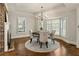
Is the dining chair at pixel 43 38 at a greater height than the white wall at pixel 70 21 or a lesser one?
lesser

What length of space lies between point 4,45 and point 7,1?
900 mm

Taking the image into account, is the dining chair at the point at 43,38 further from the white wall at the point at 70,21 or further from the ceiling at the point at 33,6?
the ceiling at the point at 33,6

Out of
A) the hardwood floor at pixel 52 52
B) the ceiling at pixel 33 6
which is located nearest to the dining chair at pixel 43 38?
the hardwood floor at pixel 52 52

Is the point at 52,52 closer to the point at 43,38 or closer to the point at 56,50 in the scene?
the point at 56,50

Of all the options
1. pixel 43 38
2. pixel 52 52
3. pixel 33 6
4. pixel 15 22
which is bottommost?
pixel 52 52

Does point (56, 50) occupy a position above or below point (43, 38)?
below

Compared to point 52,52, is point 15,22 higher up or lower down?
higher up

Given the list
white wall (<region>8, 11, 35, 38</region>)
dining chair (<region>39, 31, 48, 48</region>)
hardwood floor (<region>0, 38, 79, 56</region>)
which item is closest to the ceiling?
white wall (<region>8, 11, 35, 38</region>)

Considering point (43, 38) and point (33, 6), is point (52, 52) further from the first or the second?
point (33, 6)

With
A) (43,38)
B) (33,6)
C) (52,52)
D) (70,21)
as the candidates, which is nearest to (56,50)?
(52,52)

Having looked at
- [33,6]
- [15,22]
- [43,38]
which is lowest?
[43,38]

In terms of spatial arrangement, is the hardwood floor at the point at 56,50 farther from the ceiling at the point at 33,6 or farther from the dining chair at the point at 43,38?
the ceiling at the point at 33,6

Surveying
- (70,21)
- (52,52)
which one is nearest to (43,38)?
(52,52)

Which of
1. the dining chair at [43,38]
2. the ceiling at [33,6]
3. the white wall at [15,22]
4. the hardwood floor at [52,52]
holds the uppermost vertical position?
the ceiling at [33,6]
